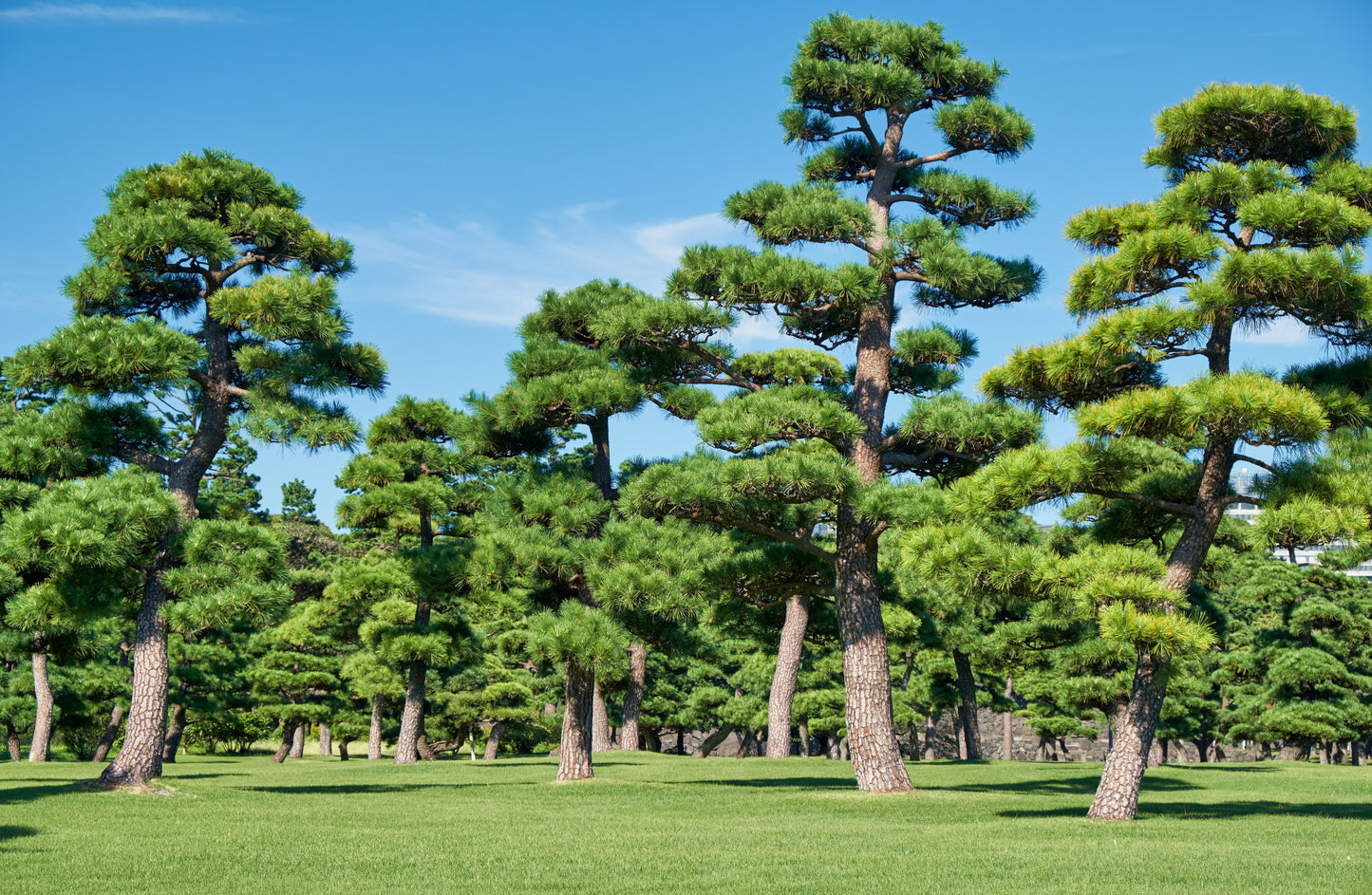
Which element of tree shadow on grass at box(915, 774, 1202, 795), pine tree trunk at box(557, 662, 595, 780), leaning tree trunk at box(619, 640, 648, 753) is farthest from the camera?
leaning tree trunk at box(619, 640, 648, 753)

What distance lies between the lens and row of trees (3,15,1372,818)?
872 centimetres

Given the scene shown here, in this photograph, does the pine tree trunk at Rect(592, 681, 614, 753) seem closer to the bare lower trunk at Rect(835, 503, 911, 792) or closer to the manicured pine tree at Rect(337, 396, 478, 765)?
the manicured pine tree at Rect(337, 396, 478, 765)

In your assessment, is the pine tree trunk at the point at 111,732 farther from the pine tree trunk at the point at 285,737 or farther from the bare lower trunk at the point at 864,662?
the bare lower trunk at the point at 864,662

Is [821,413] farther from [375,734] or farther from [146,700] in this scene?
[375,734]

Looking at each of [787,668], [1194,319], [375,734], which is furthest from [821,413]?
[375,734]

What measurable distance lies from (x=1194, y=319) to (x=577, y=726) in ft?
30.5

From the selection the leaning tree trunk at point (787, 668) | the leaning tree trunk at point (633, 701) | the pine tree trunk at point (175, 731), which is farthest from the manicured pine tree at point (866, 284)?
the pine tree trunk at point (175, 731)

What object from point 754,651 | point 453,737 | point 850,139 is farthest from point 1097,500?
point 453,737

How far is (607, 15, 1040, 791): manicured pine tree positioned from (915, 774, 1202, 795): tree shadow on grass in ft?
7.47

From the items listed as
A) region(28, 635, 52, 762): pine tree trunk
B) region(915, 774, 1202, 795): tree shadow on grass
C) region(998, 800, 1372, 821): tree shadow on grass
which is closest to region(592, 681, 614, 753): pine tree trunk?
region(915, 774, 1202, 795): tree shadow on grass

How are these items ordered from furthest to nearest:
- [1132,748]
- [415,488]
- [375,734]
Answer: [375,734] → [415,488] → [1132,748]

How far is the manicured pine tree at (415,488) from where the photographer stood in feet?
64.8

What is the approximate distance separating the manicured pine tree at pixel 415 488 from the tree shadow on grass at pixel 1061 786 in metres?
9.89

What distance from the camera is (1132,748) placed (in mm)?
9094
